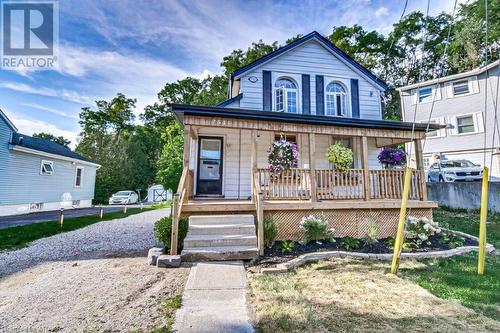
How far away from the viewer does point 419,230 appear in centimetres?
593

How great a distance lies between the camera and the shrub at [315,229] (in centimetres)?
569

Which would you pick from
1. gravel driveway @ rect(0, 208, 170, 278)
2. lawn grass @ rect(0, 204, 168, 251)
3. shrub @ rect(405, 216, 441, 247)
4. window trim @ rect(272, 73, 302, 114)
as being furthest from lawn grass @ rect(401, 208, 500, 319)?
lawn grass @ rect(0, 204, 168, 251)

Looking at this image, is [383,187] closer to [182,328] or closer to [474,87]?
[182,328]

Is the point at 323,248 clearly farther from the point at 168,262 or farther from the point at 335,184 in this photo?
the point at 168,262

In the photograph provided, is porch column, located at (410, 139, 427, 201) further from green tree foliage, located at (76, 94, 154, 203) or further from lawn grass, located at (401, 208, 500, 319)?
green tree foliage, located at (76, 94, 154, 203)

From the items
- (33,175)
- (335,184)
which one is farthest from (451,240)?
(33,175)

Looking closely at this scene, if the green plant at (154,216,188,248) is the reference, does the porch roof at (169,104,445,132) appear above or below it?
above

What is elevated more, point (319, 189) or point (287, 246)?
point (319, 189)

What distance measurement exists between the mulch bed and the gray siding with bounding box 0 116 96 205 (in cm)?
1292

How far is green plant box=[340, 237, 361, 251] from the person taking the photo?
553 cm

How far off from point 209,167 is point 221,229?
359cm

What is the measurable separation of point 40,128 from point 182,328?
1940 inches

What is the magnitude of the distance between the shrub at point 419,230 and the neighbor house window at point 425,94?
14.4m
